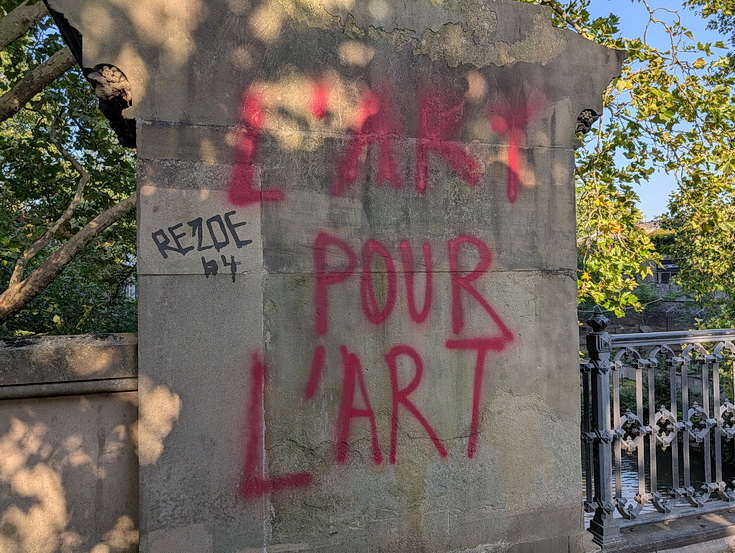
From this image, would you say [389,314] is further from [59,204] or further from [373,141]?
[59,204]

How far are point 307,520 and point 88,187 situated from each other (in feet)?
25.6

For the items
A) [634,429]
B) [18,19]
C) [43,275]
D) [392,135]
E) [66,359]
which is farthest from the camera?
[43,275]

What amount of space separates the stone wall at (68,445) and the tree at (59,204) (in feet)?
14.1

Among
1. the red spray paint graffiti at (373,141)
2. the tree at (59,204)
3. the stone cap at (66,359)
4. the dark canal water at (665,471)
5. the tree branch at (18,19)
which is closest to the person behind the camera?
the stone cap at (66,359)

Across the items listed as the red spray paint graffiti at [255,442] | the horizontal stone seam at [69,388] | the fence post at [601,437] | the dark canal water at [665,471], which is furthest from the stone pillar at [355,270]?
the dark canal water at [665,471]

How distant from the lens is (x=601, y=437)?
335 centimetres

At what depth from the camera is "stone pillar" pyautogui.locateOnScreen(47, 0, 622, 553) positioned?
8.25ft

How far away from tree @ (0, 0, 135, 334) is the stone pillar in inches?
163

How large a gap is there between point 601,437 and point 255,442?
7.24 ft

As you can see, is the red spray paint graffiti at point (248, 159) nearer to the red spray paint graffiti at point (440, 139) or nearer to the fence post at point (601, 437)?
the red spray paint graffiti at point (440, 139)

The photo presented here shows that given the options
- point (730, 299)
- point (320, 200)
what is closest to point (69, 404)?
point (320, 200)

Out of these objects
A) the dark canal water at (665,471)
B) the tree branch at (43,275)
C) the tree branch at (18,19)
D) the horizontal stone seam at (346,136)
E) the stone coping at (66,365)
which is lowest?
the dark canal water at (665,471)

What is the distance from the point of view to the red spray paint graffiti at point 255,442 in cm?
259

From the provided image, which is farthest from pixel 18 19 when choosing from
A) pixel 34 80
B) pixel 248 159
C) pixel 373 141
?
pixel 373 141
